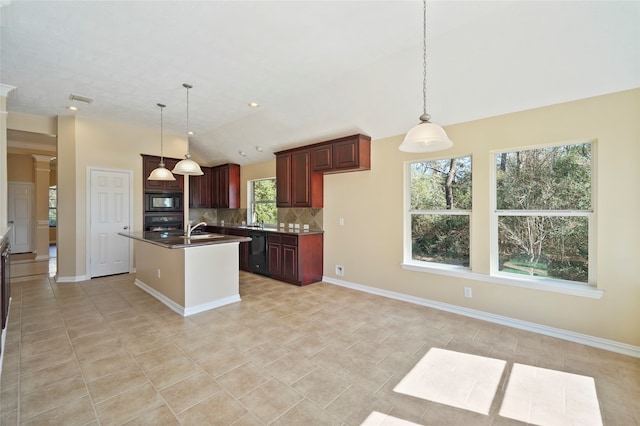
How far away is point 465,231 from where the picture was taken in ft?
11.8

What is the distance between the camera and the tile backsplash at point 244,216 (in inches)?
211

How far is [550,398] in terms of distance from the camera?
197 centimetres

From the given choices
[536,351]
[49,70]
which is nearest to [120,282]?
[49,70]

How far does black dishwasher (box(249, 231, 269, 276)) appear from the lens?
17.4ft

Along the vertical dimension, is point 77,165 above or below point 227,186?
above

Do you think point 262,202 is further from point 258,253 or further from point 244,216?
point 258,253

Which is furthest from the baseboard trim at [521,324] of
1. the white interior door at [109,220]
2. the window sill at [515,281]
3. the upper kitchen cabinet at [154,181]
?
the white interior door at [109,220]

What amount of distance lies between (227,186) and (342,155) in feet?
12.0

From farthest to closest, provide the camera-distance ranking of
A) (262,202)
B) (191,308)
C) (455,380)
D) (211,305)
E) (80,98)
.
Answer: (262,202)
(80,98)
(211,305)
(191,308)
(455,380)

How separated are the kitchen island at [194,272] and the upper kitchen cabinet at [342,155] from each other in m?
1.88

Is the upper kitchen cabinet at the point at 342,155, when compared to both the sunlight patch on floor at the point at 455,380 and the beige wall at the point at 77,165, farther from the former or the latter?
the beige wall at the point at 77,165

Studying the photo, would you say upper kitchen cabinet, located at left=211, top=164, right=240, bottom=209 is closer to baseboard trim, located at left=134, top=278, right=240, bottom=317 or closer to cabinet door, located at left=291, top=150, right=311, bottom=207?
cabinet door, located at left=291, top=150, right=311, bottom=207

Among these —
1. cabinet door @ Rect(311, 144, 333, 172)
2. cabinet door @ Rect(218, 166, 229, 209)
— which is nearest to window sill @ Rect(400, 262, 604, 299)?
cabinet door @ Rect(311, 144, 333, 172)

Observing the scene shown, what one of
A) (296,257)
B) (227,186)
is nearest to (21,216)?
(227,186)
